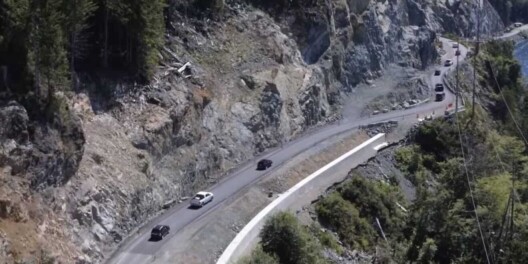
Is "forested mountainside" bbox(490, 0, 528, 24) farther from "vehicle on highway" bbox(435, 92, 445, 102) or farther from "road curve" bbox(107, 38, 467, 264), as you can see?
"road curve" bbox(107, 38, 467, 264)

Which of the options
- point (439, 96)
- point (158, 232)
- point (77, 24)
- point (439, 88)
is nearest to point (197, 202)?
point (158, 232)

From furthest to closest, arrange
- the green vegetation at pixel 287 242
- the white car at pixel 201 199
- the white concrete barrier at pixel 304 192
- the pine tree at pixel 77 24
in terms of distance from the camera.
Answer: the white car at pixel 201 199
the white concrete barrier at pixel 304 192
the pine tree at pixel 77 24
the green vegetation at pixel 287 242

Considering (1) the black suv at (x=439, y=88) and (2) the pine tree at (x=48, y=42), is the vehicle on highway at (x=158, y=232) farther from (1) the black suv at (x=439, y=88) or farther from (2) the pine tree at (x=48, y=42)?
(1) the black suv at (x=439, y=88)

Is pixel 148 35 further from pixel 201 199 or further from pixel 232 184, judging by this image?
pixel 232 184

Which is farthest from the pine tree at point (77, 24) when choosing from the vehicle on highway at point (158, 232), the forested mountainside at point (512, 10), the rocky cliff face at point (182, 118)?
Result: the forested mountainside at point (512, 10)

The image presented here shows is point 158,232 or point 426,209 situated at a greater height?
point 158,232

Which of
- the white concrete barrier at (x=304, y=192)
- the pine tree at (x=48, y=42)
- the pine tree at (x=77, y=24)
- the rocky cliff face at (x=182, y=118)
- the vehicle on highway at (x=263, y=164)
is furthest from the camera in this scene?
the vehicle on highway at (x=263, y=164)
